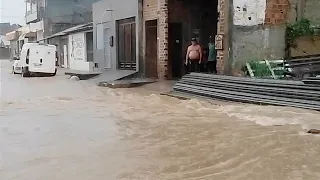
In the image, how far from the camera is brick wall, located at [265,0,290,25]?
43.0 feet

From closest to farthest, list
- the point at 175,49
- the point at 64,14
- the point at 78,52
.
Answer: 1. the point at 175,49
2. the point at 78,52
3. the point at 64,14

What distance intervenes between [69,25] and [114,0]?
76.5ft

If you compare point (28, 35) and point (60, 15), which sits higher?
point (60, 15)

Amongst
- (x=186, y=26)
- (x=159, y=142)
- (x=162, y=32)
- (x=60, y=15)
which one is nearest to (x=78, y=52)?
(x=60, y=15)

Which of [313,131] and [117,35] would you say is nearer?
[313,131]

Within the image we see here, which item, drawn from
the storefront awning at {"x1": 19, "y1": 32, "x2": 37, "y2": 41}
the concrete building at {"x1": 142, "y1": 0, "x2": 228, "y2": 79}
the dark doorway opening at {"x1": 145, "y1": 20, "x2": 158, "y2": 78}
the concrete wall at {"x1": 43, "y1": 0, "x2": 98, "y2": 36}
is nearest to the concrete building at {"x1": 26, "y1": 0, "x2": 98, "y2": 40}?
the concrete wall at {"x1": 43, "y1": 0, "x2": 98, "y2": 36}

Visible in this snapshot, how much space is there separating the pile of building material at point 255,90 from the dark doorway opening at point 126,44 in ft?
23.6

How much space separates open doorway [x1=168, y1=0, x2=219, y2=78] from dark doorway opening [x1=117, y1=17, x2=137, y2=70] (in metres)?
2.51

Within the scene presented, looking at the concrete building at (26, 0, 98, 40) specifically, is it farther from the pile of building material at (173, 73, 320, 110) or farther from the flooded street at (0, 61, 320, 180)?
the flooded street at (0, 61, 320, 180)

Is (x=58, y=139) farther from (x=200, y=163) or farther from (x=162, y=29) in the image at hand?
(x=162, y=29)

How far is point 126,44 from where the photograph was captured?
20.9 metres

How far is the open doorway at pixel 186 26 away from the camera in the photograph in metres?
17.8

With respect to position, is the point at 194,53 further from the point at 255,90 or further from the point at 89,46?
the point at 89,46

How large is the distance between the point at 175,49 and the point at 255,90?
763cm
